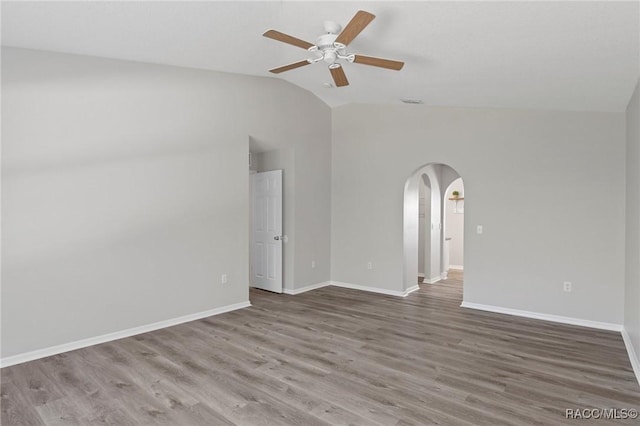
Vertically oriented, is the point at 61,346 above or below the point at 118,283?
below

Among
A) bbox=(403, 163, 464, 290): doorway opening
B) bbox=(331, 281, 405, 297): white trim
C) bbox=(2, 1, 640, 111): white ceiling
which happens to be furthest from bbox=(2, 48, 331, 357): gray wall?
bbox=(403, 163, 464, 290): doorway opening

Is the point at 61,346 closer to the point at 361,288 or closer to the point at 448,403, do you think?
the point at 448,403

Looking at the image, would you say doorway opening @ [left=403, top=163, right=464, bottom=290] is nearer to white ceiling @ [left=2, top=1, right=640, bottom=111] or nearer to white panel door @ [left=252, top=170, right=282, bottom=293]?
white panel door @ [left=252, top=170, right=282, bottom=293]

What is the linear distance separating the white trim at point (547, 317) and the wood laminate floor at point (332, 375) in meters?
0.17

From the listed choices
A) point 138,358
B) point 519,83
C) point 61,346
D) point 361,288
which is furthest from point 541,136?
point 61,346

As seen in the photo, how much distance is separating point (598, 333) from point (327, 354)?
10.4 feet

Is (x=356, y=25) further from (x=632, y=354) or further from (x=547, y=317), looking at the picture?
(x=547, y=317)

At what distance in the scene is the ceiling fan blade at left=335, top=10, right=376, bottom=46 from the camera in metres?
2.38

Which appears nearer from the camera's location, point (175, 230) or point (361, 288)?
point (175, 230)

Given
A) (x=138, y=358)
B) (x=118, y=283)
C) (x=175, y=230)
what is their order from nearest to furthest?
(x=138, y=358), (x=118, y=283), (x=175, y=230)

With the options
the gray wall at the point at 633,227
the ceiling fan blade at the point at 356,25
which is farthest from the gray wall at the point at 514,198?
the ceiling fan blade at the point at 356,25

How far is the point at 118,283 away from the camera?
4.09 metres
